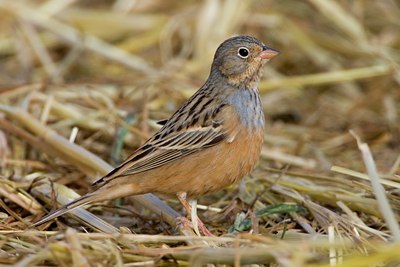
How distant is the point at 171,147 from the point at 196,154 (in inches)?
6.0

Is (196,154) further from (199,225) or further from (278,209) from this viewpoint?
(278,209)

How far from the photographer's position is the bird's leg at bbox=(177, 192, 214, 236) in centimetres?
463

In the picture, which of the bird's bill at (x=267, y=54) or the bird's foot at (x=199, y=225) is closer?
the bird's foot at (x=199, y=225)

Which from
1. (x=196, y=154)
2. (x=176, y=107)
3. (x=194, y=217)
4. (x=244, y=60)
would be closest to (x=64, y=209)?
(x=194, y=217)

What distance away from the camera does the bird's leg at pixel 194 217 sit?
4629 millimetres

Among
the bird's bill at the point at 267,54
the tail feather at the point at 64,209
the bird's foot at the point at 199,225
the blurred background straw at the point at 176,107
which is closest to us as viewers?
the blurred background straw at the point at 176,107

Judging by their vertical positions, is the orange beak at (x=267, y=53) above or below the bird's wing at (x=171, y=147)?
above

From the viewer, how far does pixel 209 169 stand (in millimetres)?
4809

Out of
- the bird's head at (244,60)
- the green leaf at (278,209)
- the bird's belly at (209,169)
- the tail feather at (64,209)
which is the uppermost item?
the bird's head at (244,60)

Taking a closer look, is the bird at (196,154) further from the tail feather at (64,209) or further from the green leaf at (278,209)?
the green leaf at (278,209)

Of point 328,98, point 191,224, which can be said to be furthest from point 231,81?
point 328,98

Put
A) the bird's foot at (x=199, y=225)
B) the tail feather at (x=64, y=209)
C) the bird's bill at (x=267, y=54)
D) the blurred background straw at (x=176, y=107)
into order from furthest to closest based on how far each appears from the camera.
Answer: the bird's bill at (x=267, y=54), the bird's foot at (x=199, y=225), the tail feather at (x=64, y=209), the blurred background straw at (x=176, y=107)

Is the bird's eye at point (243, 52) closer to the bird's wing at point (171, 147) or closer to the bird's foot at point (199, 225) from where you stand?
the bird's wing at point (171, 147)

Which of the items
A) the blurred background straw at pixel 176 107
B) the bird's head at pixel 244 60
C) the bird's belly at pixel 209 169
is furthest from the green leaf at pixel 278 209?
the bird's head at pixel 244 60
